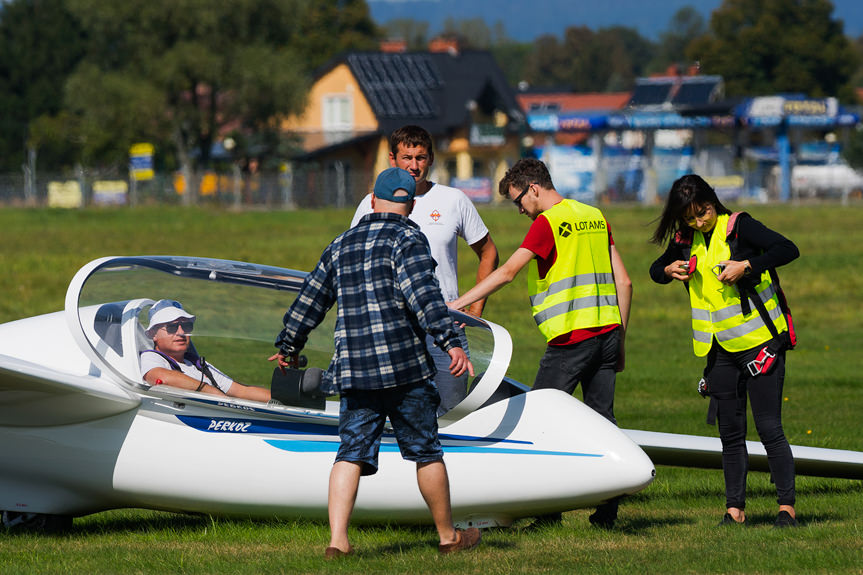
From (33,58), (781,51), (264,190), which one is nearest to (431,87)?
(264,190)

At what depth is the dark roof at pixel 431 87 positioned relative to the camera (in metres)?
62.4

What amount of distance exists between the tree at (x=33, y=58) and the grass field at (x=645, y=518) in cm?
5074

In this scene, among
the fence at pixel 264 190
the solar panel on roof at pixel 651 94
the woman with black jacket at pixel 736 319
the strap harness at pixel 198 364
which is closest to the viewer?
the woman with black jacket at pixel 736 319

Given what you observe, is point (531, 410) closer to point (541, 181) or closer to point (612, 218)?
point (541, 181)

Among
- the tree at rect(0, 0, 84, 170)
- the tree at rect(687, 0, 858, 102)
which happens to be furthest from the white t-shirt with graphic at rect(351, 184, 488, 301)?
the tree at rect(687, 0, 858, 102)

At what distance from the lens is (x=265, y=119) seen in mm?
60062

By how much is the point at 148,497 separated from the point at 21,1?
73.9 meters

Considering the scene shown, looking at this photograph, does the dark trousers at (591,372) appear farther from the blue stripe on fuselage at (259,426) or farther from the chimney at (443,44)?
the chimney at (443,44)

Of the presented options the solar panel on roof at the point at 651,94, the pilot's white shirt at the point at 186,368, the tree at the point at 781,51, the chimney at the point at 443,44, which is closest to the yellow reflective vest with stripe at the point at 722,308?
the pilot's white shirt at the point at 186,368

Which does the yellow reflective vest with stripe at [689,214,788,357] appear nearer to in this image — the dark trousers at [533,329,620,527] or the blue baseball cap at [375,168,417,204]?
the dark trousers at [533,329,620,527]

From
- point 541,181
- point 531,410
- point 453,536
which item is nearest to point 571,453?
point 531,410

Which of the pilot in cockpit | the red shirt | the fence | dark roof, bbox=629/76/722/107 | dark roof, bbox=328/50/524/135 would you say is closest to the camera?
the red shirt

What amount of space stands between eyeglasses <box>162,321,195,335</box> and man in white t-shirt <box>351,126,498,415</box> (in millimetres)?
1084

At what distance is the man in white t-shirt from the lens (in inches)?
265
